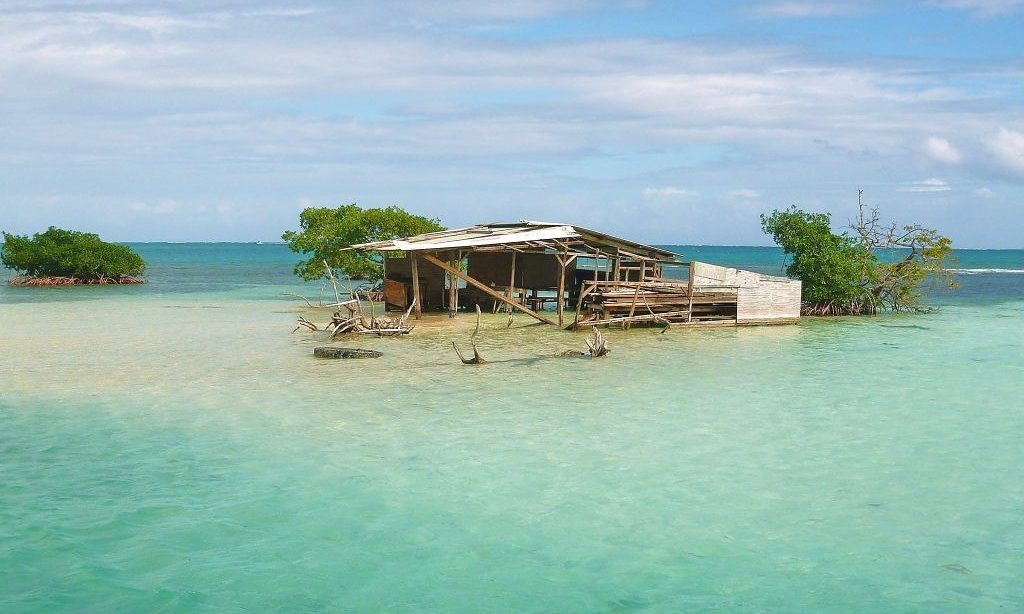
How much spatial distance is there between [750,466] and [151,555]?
215 inches

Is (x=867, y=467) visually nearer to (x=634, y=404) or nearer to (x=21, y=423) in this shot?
(x=634, y=404)

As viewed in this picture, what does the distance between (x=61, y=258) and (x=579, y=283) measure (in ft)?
76.0

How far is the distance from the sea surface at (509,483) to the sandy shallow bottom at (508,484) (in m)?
0.03

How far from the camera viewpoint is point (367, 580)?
248 inches

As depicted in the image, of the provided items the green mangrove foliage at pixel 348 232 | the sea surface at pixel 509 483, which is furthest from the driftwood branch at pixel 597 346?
the green mangrove foliage at pixel 348 232

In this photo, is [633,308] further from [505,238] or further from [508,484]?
[508,484]

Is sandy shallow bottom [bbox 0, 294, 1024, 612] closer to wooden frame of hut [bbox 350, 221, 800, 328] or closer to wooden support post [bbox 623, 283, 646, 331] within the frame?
wooden support post [bbox 623, 283, 646, 331]

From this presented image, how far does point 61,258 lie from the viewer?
3631 centimetres

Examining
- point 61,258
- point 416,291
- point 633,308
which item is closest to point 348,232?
point 416,291

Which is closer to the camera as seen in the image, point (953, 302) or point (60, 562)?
point (60, 562)

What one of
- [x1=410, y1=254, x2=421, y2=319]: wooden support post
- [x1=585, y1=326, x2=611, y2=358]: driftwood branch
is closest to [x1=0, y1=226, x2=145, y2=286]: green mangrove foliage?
[x1=410, y1=254, x2=421, y2=319]: wooden support post

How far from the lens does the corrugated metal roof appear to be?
19.3 meters

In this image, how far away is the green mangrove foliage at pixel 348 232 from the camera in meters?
26.9

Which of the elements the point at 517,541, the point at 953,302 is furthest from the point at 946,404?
the point at 953,302
